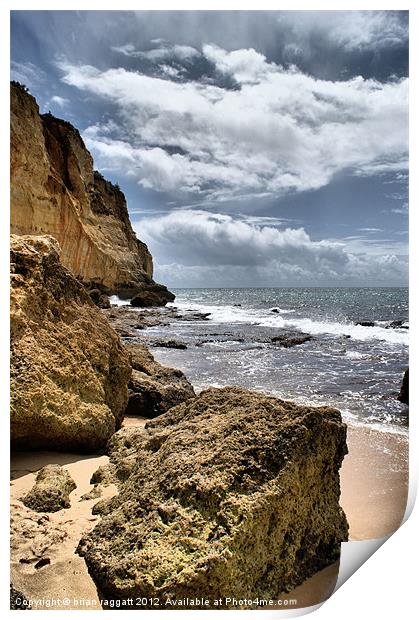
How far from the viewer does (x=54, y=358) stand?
10.4ft

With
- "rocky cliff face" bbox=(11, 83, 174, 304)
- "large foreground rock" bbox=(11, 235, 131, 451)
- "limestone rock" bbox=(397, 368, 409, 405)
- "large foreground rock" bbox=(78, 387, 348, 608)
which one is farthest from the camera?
"rocky cliff face" bbox=(11, 83, 174, 304)

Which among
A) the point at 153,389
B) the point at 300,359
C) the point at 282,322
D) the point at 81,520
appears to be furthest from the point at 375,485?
the point at 282,322

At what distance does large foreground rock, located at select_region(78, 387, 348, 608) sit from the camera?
1.94m

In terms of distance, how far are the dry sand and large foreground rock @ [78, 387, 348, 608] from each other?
101mm

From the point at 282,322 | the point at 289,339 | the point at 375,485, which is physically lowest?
the point at 375,485

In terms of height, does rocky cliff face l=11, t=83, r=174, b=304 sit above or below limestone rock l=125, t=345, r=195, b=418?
above

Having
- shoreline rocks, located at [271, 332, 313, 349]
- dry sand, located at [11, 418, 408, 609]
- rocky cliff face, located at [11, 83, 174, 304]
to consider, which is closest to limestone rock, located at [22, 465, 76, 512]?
dry sand, located at [11, 418, 408, 609]

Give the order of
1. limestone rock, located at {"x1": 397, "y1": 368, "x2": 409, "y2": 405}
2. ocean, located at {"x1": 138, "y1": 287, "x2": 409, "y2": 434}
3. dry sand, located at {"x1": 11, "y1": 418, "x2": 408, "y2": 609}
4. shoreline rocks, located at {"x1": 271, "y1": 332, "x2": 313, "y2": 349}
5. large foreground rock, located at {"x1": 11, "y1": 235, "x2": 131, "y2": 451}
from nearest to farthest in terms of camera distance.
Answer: dry sand, located at {"x1": 11, "y1": 418, "x2": 408, "y2": 609}, large foreground rock, located at {"x1": 11, "y1": 235, "x2": 131, "y2": 451}, ocean, located at {"x1": 138, "y1": 287, "x2": 409, "y2": 434}, limestone rock, located at {"x1": 397, "y1": 368, "x2": 409, "y2": 405}, shoreline rocks, located at {"x1": 271, "y1": 332, "x2": 313, "y2": 349}

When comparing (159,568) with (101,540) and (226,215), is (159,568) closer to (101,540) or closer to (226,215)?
(101,540)

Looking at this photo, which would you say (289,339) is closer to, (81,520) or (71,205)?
(81,520)

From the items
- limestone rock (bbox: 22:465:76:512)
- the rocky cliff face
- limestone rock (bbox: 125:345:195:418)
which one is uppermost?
the rocky cliff face

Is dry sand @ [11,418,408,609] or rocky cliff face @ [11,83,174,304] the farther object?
rocky cliff face @ [11,83,174,304]

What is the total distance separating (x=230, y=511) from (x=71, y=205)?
1935 centimetres

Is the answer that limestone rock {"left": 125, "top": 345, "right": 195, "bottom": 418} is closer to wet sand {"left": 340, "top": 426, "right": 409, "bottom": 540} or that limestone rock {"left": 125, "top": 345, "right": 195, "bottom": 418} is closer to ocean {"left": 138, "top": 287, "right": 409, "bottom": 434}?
ocean {"left": 138, "top": 287, "right": 409, "bottom": 434}
